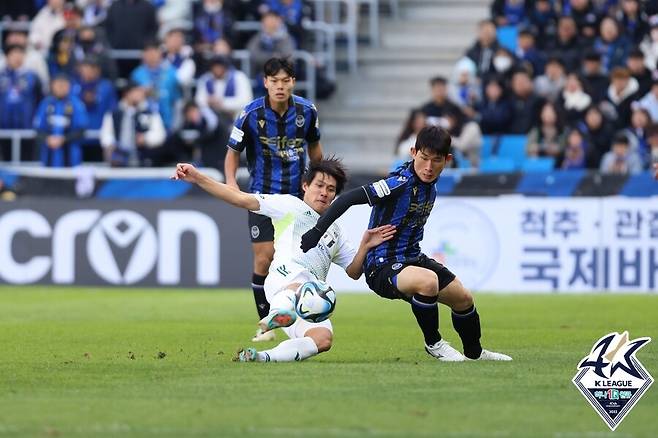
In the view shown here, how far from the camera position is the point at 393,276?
35.7 ft

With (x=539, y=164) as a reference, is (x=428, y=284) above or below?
above

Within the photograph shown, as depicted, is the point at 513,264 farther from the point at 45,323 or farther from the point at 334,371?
the point at 334,371

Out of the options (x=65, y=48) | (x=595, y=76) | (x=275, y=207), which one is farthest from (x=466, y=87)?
(x=275, y=207)

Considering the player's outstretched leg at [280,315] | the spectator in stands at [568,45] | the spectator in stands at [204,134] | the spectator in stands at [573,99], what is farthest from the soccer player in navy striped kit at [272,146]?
the spectator in stands at [568,45]

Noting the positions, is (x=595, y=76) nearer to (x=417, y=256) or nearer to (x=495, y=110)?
(x=495, y=110)

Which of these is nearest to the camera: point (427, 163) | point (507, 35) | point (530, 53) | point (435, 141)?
point (435, 141)

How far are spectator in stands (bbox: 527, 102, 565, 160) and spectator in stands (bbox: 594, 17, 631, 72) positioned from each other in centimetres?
197

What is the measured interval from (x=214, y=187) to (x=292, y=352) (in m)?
1.29

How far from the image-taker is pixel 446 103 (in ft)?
74.8

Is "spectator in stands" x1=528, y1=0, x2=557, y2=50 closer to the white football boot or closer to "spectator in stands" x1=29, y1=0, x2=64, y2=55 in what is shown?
"spectator in stands" x1=29, y1=0, x2=64, y2=55

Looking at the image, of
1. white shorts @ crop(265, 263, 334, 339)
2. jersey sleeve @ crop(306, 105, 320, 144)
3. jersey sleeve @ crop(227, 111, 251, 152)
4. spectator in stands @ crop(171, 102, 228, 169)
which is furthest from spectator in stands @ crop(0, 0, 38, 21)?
white shorts @ crop(265, 263, 334, 339)

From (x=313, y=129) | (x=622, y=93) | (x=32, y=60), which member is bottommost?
(x=622, y=93)

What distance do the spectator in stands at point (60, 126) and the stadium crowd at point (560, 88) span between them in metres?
4.98

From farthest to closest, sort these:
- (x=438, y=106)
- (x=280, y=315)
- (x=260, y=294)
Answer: (x=438, y=106) < (x=260, y=294) < (x=280, y=315)
